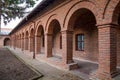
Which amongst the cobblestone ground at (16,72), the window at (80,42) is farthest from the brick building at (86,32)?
the cobblestone ground at (16,72)

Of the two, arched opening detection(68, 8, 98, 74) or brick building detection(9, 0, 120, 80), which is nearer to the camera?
brick building detection(9, 0, 120, 80)

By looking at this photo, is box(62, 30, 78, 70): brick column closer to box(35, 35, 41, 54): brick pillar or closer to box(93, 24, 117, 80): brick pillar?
box(93, 24, 117, 80): brick pillar

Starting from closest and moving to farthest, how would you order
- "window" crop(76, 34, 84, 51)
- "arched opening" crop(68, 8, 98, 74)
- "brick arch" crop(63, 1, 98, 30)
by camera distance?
"brick arch" crop(63, 1, 98, 30), "arched opening" crop(68, 8, 98, 74), "window" crop(76, 34, 84, 51)

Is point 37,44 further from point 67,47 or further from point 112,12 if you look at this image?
point 112,12

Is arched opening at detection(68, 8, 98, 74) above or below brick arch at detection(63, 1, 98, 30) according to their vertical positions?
below

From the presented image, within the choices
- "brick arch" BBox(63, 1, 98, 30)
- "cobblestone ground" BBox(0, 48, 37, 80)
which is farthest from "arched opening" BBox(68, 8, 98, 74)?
"cobblestone ground" BBox(0, 48, 37, 80)

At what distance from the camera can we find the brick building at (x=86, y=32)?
17.0 feet

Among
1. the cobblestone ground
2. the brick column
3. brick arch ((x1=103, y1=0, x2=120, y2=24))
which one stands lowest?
the cobblestone ground

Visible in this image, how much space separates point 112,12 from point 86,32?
5436mm

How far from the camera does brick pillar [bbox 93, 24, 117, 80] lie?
203 inches

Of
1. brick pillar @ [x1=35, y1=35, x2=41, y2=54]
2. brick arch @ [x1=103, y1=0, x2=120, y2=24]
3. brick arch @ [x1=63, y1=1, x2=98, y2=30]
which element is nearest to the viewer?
brick arch @ [x1=103, y1=0, x2=120, y2=24]

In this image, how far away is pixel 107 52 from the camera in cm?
523

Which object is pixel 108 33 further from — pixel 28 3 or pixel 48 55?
pixel 48 55

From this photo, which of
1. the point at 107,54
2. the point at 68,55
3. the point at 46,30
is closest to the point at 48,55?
the point at 46,30
